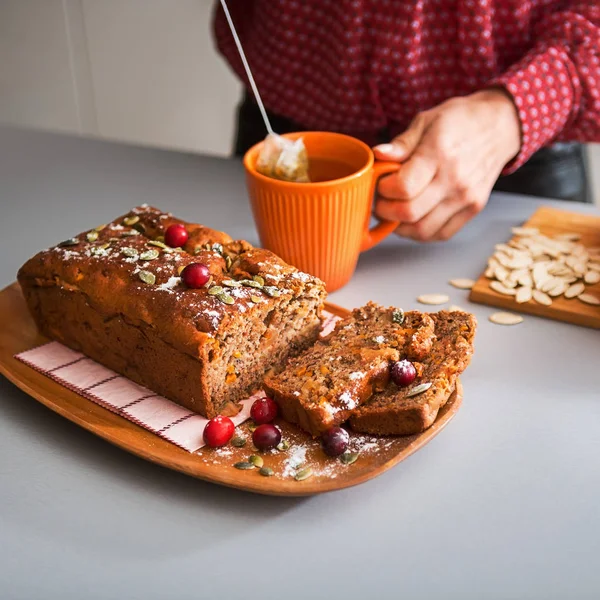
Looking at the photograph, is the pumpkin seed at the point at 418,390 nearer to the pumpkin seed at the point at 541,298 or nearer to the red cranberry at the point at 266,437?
the red cranberry at the point at 266,437

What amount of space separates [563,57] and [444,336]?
2.57ft

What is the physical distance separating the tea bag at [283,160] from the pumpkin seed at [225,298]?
41cm

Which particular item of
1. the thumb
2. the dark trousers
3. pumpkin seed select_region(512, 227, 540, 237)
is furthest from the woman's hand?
the dark trousers

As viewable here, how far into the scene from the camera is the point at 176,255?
1.40 m

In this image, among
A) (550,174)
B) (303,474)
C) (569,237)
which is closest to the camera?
(303,474)

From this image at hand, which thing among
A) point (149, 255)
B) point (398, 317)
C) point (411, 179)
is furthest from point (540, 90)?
Answer: point (149, 255)

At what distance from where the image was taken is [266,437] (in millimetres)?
1182

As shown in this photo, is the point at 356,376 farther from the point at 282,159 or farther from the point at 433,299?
the point at 282,159

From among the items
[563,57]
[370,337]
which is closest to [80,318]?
[370,337]

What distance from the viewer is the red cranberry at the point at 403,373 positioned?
48.8 inches

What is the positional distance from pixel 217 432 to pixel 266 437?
0.07 meters

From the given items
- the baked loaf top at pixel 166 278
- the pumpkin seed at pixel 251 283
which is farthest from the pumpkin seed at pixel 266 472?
the pumpkin seed at pixel 251 283

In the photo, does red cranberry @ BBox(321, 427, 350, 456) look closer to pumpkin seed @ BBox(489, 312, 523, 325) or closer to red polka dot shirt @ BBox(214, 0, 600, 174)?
pumpkin seed @ BBox(489, 312, 523, 325)

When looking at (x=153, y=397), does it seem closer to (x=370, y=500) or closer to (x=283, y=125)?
(x=370, y=500)
